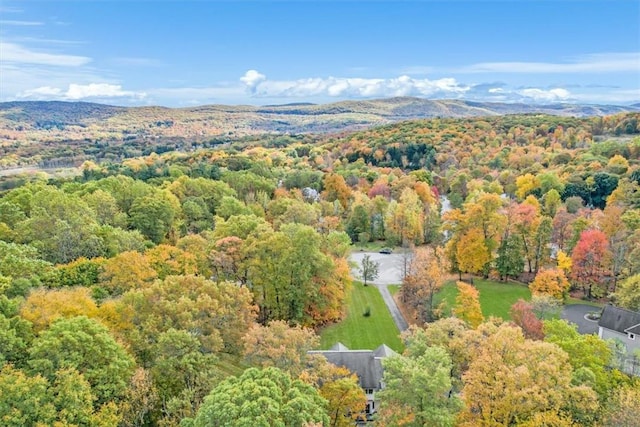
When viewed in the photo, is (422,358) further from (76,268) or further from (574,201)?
(574,201)

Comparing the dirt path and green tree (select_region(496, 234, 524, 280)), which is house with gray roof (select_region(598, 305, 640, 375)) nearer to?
green tree (select_region(496, 234, 524, 280))

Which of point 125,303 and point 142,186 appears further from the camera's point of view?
point 142,186

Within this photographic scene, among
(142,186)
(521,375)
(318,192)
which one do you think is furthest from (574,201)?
(142,186)

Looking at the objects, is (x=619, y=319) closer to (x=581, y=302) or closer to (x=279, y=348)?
(x=581, y=302)

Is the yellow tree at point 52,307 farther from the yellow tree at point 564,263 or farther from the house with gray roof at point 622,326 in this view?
the yellow tree at point 564,263

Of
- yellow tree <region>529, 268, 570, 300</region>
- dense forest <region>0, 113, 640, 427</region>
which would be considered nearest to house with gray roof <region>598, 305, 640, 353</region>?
dense forest <region>0, 113, 640, 427</region>

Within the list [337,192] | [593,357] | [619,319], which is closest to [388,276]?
[619,319]

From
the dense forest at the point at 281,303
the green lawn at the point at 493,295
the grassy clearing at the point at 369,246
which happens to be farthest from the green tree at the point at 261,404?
the grassy clearing at the point at 369,246
